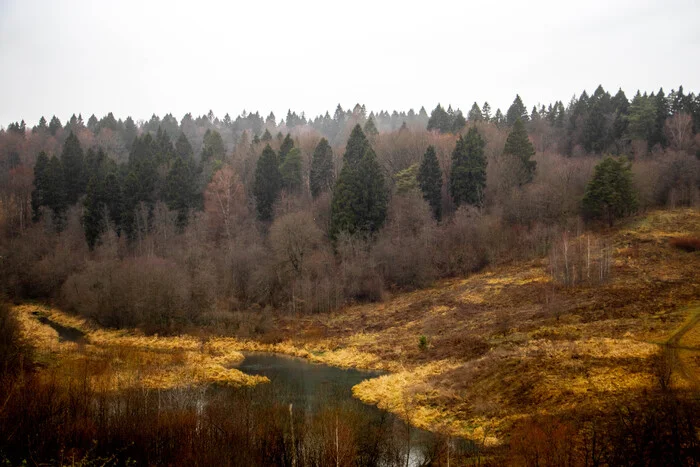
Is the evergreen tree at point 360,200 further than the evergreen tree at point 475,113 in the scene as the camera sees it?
No

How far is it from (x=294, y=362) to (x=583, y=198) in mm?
34990

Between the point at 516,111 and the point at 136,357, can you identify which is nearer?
the point at 136,357

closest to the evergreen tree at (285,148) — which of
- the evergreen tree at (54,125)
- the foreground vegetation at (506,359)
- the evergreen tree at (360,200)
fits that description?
the evergreen tree at (360,200)

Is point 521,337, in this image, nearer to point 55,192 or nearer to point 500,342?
point 500,342

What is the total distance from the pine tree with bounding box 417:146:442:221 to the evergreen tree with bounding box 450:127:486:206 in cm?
177

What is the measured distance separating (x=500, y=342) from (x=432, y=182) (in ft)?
109

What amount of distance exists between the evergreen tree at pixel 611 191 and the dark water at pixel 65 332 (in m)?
49.9

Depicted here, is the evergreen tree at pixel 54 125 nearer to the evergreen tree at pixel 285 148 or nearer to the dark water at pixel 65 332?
the evergreen tree at pixel 285 148

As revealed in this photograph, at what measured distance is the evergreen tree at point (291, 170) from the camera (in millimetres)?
66938

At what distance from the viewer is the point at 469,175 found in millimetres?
57062

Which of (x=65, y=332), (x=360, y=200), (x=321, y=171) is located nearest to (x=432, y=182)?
(x=360, y=200)

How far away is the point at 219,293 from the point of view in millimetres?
48375

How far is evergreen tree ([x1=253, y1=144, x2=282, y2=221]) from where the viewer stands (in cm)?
6494

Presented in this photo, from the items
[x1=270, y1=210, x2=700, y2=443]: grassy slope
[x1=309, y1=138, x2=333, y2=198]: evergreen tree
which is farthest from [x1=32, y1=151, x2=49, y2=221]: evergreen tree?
[x1=270, y1=210, x2=700, y2=443]: grassy slope
